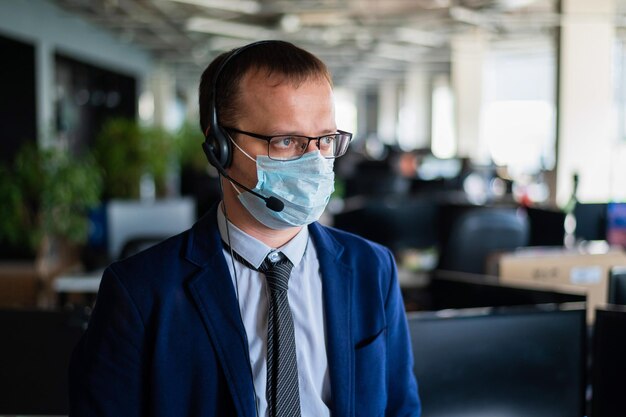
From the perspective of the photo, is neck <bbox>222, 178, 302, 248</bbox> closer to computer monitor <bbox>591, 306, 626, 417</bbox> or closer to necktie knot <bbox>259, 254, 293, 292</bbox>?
necktie knot <bbox>259, 254, 293, 292</bbox>

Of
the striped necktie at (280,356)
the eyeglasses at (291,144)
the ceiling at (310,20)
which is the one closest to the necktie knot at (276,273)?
the striped necktie at (280,356)

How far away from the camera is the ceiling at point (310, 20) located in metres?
11.6

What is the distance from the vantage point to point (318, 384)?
4.55 feet

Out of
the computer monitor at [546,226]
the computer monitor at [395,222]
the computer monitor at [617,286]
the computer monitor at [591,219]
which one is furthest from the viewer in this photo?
the computer monitor at [395,222]

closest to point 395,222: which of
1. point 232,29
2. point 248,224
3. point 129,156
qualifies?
point 129,156

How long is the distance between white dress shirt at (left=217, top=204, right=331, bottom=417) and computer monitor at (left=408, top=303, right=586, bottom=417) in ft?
2.11

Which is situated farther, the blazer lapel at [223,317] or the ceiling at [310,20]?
the ceiling at [310,20]

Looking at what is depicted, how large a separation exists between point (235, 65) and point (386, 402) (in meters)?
0.68

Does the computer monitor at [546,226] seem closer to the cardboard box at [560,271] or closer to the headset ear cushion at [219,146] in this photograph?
the cardboard box at [560,271]

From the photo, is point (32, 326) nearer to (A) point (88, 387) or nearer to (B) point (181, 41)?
(A) point (88, 387)

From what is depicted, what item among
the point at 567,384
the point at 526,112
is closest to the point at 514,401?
the point at 567,384

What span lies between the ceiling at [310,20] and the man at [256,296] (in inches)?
330

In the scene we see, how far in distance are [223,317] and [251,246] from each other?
15 centimetres

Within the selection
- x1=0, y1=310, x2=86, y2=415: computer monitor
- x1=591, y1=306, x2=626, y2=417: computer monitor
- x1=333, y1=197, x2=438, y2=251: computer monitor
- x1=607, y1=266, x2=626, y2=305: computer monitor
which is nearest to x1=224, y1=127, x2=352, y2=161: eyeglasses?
x1=591, y1=306, x2=626, y2=417: computer monitor
